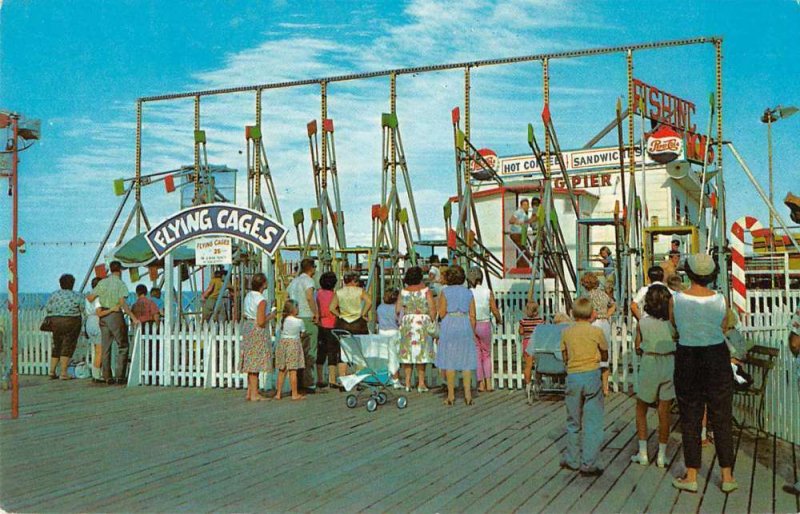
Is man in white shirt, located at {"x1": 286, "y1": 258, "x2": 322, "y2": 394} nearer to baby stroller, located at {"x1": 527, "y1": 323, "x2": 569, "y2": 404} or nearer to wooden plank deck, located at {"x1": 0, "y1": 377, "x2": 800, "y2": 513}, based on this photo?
wooden plank deck, located at {"x1": 0, "y1": 377, "x2": 800, "y2": 513}

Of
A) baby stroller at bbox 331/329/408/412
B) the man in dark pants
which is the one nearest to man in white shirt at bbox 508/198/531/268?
baby stroller at bbox 331/329/408/412

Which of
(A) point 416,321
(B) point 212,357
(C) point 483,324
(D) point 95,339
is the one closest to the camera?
(A) point 416,321

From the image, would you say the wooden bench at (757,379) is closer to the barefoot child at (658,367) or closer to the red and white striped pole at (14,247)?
the barefoot child at (658,367)

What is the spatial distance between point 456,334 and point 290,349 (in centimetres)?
220

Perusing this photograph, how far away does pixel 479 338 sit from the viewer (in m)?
10.2

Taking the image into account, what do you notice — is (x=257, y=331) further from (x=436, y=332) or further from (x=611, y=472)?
(x=611, y=472)

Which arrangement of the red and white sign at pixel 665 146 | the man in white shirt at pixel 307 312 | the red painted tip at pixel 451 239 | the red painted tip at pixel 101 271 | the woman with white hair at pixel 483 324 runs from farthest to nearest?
the red and white sign at pixel 665 146
the red painted tip at pixel 101 271
the red painted tip at pixel 451 239
the man in white shirt at pixel 307 312
the woman with white hair at pixel 483 324

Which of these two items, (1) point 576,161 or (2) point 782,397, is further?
(1) point 576,161

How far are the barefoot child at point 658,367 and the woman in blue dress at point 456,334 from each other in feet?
10.9

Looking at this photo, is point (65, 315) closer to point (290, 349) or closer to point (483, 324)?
point (290, 349)

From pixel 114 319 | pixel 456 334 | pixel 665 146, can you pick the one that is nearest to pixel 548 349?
pixel 456 334

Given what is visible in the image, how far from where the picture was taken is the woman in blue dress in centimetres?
923

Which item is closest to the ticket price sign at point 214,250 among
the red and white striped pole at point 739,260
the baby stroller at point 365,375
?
the baby stroller at point 365,375

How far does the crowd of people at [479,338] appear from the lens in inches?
211
